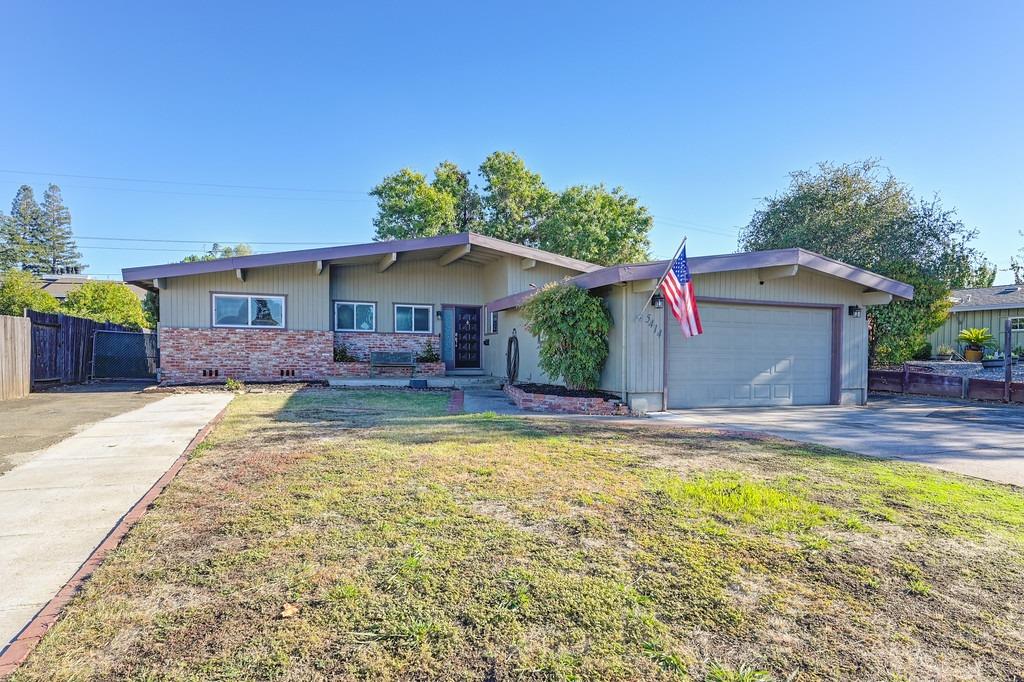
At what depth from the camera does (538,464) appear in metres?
5.01

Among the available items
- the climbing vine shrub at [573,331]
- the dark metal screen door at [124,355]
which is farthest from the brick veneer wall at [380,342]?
the climbing vine shrub at [573,331]

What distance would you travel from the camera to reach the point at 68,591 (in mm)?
2518

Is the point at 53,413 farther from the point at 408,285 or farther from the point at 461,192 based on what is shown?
the point at 461,192

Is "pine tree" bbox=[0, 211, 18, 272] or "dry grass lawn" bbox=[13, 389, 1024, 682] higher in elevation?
"pine tree" bbox=[0, 211, 18, 272]

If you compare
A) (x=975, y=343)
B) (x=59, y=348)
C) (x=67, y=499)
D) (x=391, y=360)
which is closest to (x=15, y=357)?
(x=59, y=348)

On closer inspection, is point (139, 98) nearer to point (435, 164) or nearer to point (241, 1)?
point (241, 1)

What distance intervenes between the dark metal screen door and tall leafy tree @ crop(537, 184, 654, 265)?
17.5m

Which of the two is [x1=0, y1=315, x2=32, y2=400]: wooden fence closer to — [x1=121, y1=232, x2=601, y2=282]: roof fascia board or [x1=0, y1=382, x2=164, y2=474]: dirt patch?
[x1=0, y1=382, x2=164, y2=474]: dirt patch

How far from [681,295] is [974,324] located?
73.4ft

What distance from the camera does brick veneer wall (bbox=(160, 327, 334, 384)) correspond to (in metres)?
13.4

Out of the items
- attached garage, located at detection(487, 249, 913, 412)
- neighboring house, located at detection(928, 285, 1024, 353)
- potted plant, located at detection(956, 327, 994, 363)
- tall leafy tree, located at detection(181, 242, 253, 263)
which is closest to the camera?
attached garage, located at detection(487, 249, 913, 412)

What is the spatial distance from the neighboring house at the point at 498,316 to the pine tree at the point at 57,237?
57.9 metres

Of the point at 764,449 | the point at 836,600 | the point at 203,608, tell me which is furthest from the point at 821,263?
the point at 203,608

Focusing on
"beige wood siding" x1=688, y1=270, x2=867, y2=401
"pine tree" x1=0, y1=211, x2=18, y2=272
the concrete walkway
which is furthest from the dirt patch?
A: "pine tree" x1=0, y1=211, x2=18, y2=272
